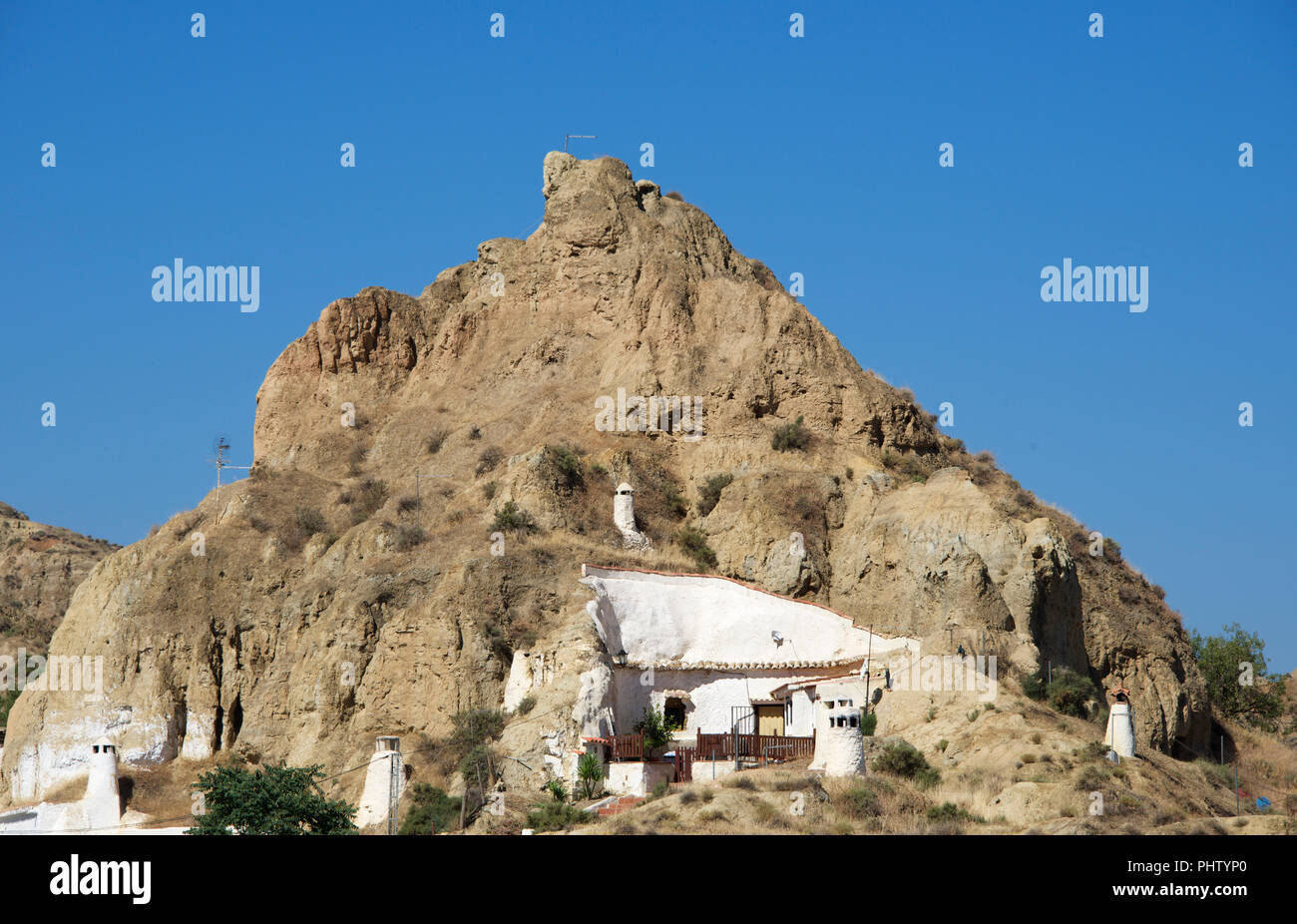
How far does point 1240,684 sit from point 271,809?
30704 millimetres

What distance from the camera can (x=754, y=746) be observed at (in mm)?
33188

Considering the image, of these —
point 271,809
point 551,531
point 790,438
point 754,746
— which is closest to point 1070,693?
point 754,746

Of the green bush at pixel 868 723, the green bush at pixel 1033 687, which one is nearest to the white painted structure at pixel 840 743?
the green bush at pixel 868 723

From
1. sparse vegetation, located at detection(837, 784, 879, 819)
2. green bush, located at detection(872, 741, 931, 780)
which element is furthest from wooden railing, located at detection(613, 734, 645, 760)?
sparse vegetation, located at detection(837, 784, 879, 819)

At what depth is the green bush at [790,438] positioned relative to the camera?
146 feet

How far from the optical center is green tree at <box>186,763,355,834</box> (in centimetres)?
2856

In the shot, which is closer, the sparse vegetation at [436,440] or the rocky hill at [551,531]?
the rocky hill at [551,531]

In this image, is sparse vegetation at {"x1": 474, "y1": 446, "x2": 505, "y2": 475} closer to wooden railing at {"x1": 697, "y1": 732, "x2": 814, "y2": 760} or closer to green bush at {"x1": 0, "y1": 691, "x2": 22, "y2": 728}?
wooden railing at {"x1": 697, "y1": 732, "x2": 814, "y2": 760}

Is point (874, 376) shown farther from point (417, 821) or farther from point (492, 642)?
point (417, 821)

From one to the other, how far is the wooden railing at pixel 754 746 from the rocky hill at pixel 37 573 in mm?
43997

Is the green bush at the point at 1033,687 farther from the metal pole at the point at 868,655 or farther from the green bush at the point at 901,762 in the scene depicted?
the green bush at the point at 901,762

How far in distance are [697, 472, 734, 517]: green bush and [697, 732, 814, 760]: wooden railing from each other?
1056cm

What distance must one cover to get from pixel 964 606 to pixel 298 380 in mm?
27440
